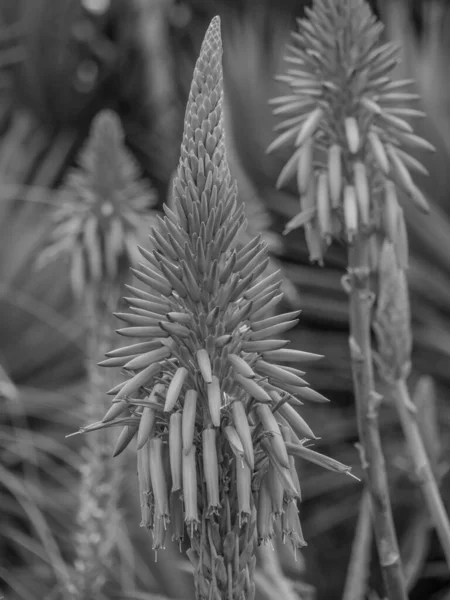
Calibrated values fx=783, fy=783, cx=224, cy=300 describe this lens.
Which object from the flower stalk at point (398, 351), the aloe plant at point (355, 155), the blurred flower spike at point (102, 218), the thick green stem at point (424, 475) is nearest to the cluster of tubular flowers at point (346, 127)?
the aloe plant at point (355, 155)

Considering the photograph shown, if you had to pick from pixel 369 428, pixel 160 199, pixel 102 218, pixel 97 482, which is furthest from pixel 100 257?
pixel 160 199

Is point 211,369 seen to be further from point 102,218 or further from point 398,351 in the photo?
point 102,218

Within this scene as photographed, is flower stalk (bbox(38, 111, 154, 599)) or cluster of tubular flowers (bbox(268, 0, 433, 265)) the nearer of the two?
cluster of tubular flowers (bbox(268, 0, 433, 265))

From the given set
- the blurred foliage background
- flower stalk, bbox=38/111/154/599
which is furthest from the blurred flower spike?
the blurred foliage background

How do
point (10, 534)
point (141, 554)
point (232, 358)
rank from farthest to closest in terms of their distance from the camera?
point (141, 554), point (10, 534), point (232, 358)

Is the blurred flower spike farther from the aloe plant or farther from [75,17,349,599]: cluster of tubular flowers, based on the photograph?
[75,17,349,599]: cluster of tubular flowers

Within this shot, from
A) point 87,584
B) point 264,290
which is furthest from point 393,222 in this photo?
Result: point 87,584

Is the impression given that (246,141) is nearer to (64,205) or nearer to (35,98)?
(35,98)
